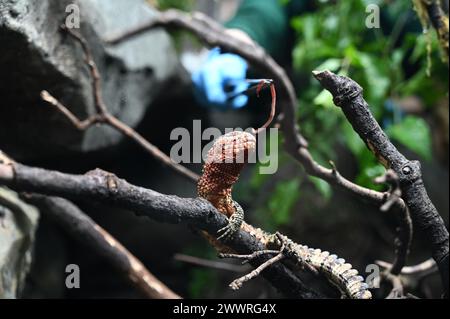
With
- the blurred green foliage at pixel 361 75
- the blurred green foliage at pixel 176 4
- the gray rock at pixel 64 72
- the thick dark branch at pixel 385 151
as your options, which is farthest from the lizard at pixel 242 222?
the blurred green foliage at pixel 176 4

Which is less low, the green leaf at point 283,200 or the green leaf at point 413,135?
the green leaf at point 413,135

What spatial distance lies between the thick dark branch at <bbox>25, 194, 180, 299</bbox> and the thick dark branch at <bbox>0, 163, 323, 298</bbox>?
0.60 meters

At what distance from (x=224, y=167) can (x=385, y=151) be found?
0.30 metres

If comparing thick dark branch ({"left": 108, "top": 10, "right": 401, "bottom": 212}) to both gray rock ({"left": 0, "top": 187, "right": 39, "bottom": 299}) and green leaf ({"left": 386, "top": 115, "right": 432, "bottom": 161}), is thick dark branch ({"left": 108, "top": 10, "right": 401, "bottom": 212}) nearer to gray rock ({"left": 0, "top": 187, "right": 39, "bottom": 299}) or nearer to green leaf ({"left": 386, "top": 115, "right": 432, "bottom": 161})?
green leaf ({"left": 386, "top": 115, "right": 432, "bottom": 161})

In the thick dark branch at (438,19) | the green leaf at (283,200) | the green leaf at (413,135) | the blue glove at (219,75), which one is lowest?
the green leaf at (283,200)

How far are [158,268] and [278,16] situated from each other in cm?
133

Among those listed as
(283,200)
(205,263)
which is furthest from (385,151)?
(283,200)

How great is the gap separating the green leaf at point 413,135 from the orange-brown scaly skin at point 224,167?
3.49 feet

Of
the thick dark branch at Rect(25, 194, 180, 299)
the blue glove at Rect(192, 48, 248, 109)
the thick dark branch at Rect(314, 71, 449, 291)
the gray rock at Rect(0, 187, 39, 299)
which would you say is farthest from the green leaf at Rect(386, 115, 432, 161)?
the gray rock at Rect(0, 187, 39, 299)

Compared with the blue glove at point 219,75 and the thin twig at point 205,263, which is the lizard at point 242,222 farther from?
the blue glove at point 219,75

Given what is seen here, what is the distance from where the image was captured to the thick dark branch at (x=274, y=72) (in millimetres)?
1341

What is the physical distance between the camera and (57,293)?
202cm

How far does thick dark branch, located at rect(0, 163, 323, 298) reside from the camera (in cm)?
76
